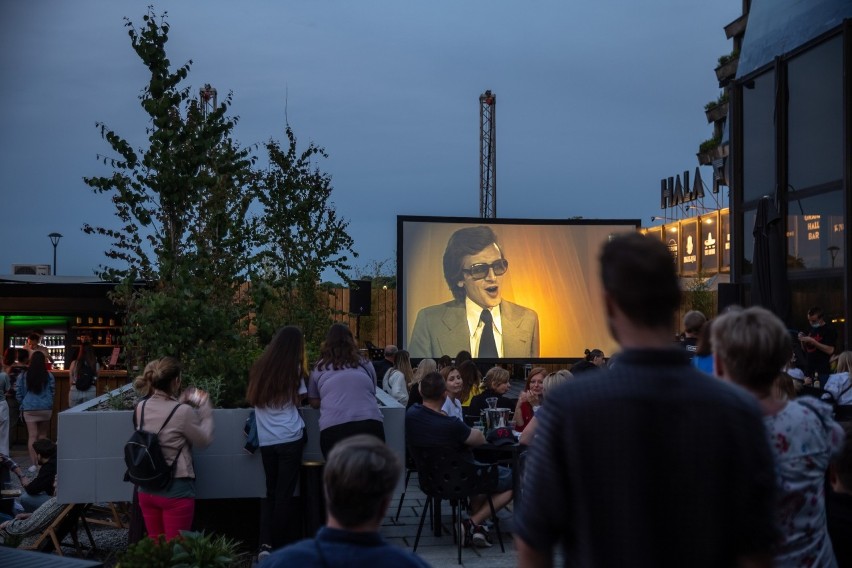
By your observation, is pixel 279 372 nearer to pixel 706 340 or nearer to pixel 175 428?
pixel 175 428

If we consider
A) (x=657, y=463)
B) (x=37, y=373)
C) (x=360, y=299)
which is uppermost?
(x=360, y=299)

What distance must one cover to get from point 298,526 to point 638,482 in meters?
4.92

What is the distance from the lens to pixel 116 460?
250 inches

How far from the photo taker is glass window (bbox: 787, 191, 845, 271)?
40.8 ft

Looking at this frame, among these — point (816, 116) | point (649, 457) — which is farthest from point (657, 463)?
point (816, 116)

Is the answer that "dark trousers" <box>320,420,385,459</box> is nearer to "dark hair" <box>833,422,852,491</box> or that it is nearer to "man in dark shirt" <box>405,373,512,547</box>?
"man in dark shirt" <box>405,373,512,547</box>

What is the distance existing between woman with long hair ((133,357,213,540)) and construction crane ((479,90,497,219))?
27474 millimetres

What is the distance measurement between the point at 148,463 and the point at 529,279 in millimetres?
15181

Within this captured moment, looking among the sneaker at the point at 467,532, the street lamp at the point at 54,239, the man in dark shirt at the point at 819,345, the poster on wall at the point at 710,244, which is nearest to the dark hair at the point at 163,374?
the sneaker at the point at 467,532

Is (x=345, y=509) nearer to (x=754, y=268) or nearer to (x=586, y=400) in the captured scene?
(x=586, y=400)

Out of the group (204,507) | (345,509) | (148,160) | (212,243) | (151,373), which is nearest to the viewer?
(345,509)

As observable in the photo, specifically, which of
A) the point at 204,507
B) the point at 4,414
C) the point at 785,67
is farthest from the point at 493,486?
the point at 785,67

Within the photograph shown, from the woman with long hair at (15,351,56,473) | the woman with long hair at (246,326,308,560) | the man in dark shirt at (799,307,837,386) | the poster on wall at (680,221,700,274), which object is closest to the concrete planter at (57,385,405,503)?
the woman with long hair at (246,326,308,560)

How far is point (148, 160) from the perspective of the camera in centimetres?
875
